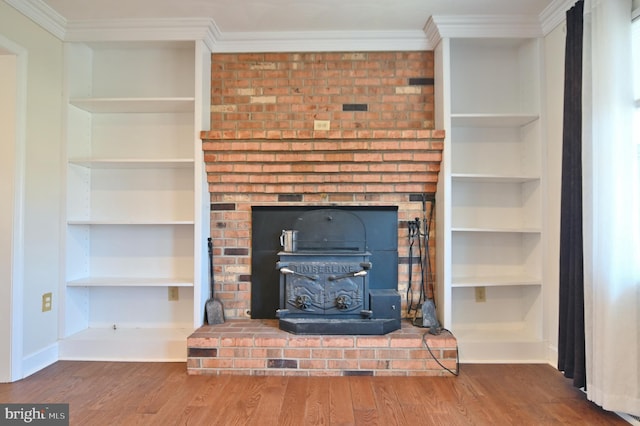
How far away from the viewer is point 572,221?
1.97m

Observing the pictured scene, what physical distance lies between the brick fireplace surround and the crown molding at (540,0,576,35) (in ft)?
2.45

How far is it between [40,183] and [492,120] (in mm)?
3078

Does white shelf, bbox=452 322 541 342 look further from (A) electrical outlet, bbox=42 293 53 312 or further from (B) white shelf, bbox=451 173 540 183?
(A) electrical outlet, bbox=42 293 53 312

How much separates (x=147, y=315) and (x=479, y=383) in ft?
7.75

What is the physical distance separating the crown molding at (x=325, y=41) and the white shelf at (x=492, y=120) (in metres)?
0.58

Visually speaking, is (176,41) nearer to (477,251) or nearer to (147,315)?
(147,315)

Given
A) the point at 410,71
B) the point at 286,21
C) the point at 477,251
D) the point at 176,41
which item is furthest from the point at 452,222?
the point at 176,41

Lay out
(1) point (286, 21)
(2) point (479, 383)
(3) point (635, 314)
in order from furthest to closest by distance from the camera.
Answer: (1) point (286, 21) < (2) point (479, 383) < (3) point (635, 314)

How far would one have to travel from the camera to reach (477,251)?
2.70m

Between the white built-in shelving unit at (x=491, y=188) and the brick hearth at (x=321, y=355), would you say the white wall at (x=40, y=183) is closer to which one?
the brick hearth at (x=321, y=355)

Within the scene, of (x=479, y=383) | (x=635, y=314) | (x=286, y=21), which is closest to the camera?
(x=635, y=314)

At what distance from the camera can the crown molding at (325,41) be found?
8.43 feet

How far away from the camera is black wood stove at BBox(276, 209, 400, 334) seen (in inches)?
90.5

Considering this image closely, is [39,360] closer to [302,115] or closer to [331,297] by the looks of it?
[331,297]
